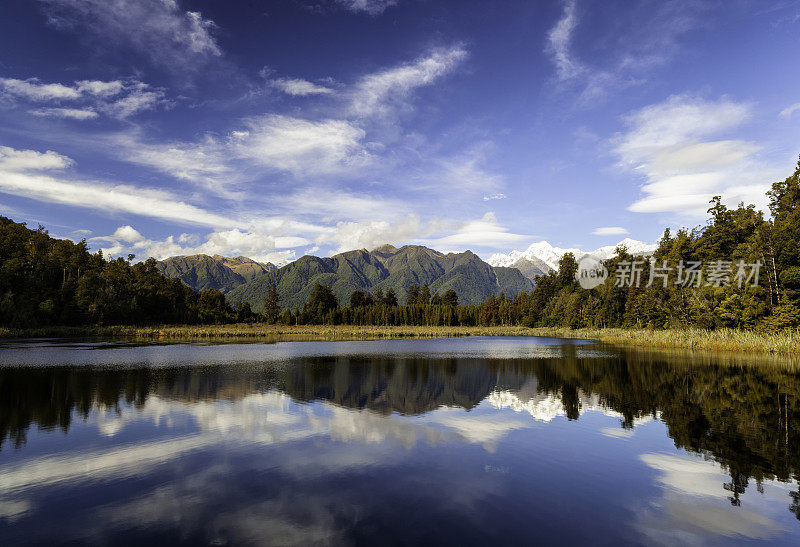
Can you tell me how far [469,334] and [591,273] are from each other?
46.0m

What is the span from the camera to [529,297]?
→ 159 meters

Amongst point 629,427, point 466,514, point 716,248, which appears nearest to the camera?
point 466,514

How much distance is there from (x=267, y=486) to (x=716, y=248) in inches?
3535

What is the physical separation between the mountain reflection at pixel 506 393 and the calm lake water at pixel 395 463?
0.17 meters

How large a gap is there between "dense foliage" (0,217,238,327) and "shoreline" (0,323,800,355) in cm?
646

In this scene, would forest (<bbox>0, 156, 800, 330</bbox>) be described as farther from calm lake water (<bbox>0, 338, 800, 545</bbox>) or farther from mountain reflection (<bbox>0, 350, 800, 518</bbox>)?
calm lake water (<bbox>0, 338, 800, 545</bbox>)

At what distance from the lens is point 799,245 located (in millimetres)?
50844

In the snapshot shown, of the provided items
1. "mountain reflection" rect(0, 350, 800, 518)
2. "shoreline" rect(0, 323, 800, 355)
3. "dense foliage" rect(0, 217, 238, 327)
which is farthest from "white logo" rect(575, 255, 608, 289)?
"dense foliage" rect(0, 217, 238, 327)

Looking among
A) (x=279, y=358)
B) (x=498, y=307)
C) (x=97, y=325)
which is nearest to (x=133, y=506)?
(x=279, y=358)

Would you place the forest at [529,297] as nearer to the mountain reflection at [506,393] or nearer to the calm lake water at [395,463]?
the mountain reflection at [506,393]

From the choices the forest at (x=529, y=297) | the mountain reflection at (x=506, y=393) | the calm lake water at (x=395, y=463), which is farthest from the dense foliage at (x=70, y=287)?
the calm lake water at (x=395, y=463)

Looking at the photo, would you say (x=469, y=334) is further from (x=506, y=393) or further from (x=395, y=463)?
(x=395, y=463)

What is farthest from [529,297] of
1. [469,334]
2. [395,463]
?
[395,463]

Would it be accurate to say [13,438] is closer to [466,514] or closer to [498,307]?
[466,514]
